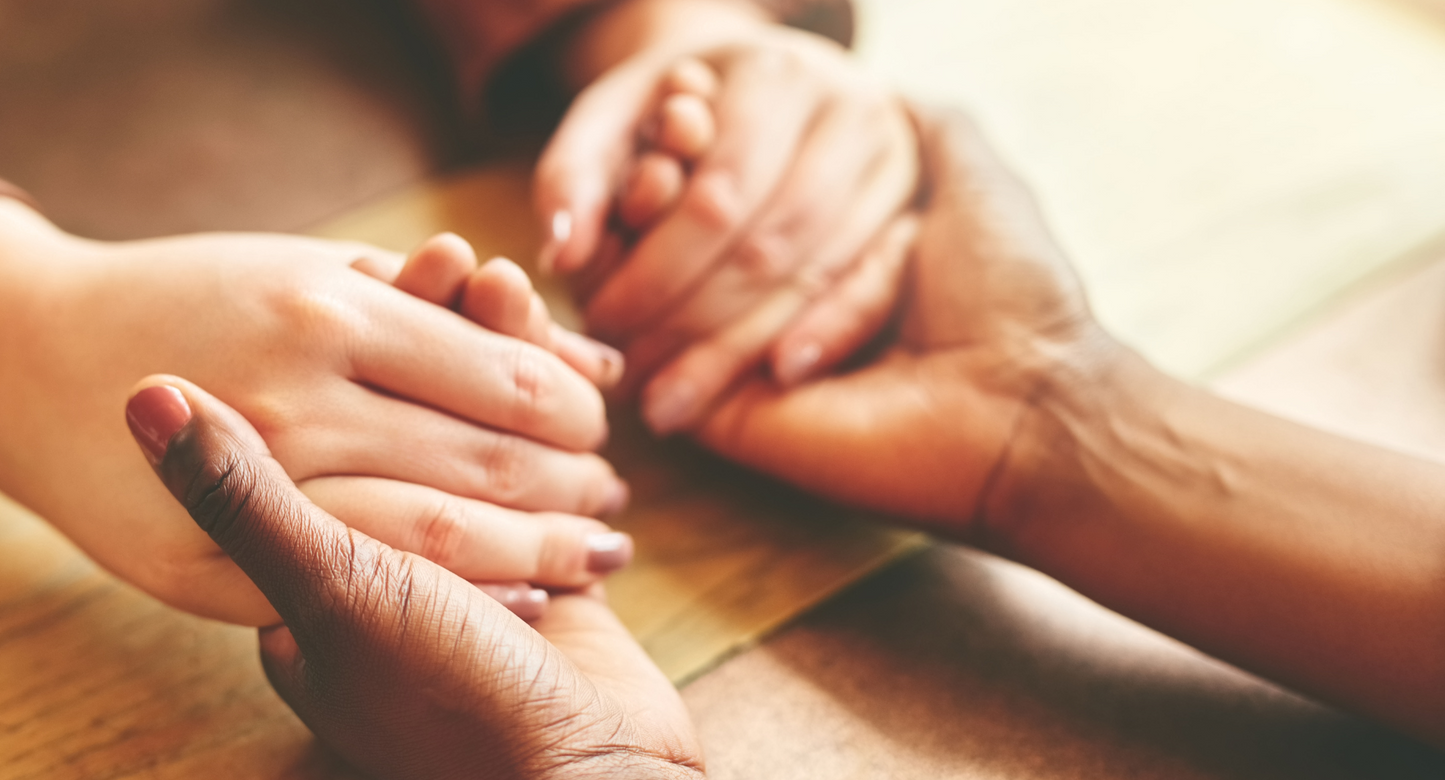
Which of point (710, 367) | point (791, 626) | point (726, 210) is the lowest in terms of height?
point (791, 626)

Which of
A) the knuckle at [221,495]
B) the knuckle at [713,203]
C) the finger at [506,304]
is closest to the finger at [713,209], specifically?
the knuckle at [713,203]

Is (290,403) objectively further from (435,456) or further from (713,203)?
(713,203)

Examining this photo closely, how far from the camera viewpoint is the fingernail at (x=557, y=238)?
2.05 ft

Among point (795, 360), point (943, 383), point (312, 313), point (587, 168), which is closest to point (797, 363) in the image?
point (795, 360)

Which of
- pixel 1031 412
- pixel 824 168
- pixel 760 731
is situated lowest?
pixel 760 731

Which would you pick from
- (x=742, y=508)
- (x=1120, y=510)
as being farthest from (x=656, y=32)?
(x=1120, y=510)

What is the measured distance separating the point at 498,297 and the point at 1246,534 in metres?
0.44

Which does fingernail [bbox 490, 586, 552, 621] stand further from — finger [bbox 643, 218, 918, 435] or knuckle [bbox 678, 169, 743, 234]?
knuckle [bbox 678, 169, 743, 234]

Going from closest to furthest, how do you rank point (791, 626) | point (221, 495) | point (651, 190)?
1. point (221, 495)
2. point (791, 626)
3. point (651, 190)

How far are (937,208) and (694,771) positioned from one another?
48 cm

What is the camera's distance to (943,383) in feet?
2.02

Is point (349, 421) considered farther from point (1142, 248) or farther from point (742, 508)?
point (1142, 248)

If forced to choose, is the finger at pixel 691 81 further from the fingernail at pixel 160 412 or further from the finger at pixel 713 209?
the fingernail at pixel 160 412

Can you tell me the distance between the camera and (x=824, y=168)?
701 millimetres
